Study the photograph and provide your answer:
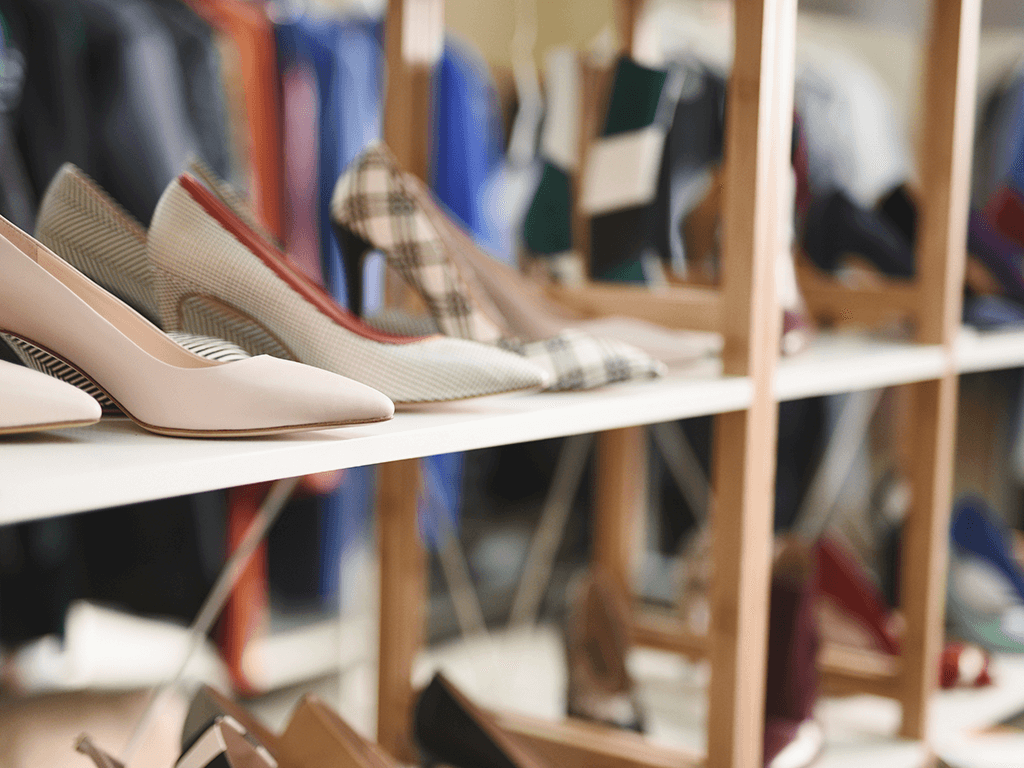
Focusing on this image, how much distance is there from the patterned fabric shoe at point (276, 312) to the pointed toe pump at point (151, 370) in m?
0.07

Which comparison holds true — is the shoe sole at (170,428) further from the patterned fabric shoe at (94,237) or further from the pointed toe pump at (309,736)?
the pointed toe pump at (309,736)

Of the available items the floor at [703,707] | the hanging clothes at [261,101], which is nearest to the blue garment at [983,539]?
the floor at [703,707]

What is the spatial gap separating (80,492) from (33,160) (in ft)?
3.12

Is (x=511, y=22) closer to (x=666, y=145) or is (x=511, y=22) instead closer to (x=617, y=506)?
(x=666, y=145)

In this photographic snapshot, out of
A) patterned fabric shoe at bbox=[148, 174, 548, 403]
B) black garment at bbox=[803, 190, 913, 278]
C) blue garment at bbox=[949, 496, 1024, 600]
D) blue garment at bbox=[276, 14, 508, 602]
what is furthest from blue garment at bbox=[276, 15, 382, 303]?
blue garment at bbox=[949, 496, 1024, 600]

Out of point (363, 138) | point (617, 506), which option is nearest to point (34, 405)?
point (617, 506)

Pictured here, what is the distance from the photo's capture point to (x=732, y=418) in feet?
2.40

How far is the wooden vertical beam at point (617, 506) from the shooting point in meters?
1.18

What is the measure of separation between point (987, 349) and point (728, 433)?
50cm

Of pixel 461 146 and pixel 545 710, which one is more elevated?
pixel 461 146

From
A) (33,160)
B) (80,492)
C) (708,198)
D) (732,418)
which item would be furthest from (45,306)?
(708,198)

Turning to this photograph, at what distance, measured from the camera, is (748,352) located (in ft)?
2.38

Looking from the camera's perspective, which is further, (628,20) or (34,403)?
(628,20)

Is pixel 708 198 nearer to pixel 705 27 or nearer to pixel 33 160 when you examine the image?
pixel 705 27
